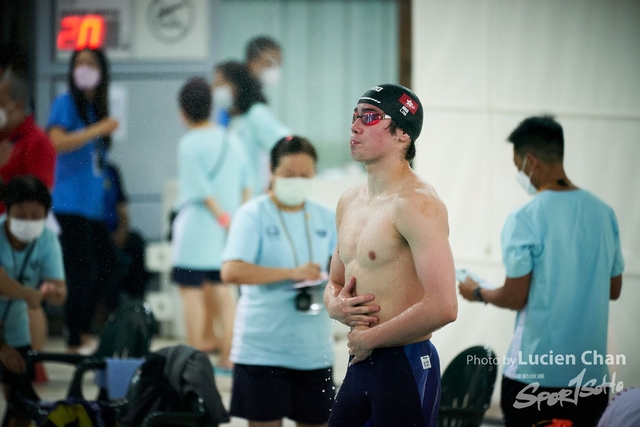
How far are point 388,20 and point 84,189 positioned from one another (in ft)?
15.1

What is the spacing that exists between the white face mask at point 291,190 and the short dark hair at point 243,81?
2.05 m

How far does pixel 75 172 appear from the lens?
5.12 meters

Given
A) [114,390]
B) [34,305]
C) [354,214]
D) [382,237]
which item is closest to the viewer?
[382,237]

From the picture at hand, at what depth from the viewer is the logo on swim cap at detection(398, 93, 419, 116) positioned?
2.61m

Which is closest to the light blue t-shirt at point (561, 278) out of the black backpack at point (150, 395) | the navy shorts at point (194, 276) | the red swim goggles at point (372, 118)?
the red swim goggles at point (372, 118)

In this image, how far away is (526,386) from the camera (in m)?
3.36

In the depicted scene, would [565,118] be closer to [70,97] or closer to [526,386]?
[526,386]

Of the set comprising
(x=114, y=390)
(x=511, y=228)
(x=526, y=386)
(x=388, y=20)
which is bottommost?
(x=114, y=390)

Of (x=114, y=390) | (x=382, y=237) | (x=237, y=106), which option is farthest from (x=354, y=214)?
(x=237, y=106)

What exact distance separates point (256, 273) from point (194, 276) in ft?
7.29

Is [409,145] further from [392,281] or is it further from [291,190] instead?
[291,190]

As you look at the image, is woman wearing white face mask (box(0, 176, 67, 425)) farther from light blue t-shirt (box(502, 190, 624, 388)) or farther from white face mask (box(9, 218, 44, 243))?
light blue t-shirt (box(502, 190, 624, 388))

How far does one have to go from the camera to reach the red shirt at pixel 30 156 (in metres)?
4.51

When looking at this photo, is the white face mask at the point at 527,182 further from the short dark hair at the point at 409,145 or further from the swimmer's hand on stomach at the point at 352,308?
the swimmer's hand on stomach at the point at 352,308
